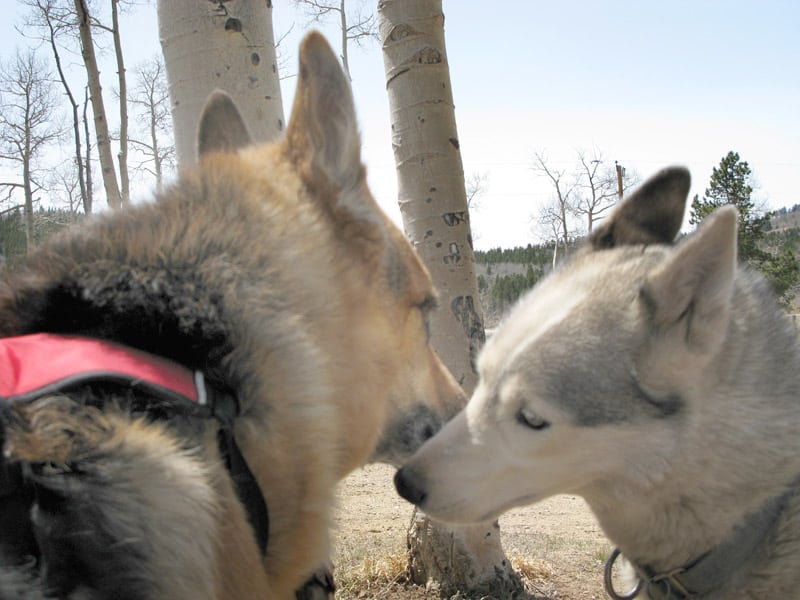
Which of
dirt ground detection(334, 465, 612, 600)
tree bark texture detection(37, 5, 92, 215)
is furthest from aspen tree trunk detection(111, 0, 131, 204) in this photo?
dirt ground detection(334, 465, 612, 600)

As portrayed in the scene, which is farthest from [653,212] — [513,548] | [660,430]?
[513,548]

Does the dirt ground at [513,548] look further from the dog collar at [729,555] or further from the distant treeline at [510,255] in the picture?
the distant treeline at [510,255]

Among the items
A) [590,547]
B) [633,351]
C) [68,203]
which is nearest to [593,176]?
[68,203]

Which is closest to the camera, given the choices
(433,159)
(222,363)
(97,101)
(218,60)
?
(222,363)

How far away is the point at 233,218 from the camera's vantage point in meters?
1.87

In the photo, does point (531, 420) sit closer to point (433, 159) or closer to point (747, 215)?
point (433, 159)

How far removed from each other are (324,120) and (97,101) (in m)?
15.2

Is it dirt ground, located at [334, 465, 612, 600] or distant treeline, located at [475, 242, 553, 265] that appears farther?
distant treeline, located at [475, 242, 553, 265]

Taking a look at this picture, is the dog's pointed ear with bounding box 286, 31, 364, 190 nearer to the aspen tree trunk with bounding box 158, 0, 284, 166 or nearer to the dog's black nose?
the dog's black nose

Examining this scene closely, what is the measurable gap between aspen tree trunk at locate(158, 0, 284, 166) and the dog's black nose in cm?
190

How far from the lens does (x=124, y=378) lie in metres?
1.45

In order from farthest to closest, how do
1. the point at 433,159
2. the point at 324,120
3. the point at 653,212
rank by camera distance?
the point at 433,159 → the point at 653,212 → the point at 324,120

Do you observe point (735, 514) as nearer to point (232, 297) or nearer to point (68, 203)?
point (232, 297)

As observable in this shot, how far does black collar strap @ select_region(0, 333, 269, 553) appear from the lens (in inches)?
54.6
